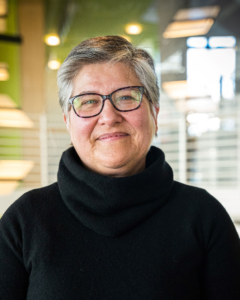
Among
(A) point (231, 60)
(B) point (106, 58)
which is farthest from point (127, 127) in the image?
(A) point (231, 60)

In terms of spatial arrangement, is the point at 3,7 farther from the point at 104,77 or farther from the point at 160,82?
the point at 104,77

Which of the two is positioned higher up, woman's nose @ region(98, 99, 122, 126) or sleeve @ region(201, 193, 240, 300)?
woman's nose @ region(98, 99, 122, 126)

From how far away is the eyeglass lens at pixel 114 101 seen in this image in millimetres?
860

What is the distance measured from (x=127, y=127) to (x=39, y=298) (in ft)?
1.68

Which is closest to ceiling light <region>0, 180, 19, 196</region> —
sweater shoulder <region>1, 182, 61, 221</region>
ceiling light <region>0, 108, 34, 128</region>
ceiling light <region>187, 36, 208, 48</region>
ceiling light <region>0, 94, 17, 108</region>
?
ceiling light <region>0, 108, 34, 128</region>

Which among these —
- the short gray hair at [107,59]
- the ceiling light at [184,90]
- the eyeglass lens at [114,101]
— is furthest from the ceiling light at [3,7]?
the eyeglass lens at [114,101]

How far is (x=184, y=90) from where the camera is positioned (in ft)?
8.98

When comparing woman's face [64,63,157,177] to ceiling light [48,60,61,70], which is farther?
ceiling light [48,60,61,70]

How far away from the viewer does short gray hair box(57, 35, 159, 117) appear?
0.87 m

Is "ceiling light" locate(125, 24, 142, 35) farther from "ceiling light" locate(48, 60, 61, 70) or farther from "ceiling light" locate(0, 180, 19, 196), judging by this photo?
"ceiling light" locate(0, 180, 19, 196)

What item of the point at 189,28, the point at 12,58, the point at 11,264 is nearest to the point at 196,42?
the point at 189,28

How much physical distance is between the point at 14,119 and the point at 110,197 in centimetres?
203

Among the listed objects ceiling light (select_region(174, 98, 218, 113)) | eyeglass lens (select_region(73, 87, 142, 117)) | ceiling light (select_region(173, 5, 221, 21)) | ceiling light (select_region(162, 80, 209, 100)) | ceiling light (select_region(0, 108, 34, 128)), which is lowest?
eyeglass lens (select_region(73, 87, 142, 117))

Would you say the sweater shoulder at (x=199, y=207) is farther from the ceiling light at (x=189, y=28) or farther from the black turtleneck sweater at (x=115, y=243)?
the ceiling light at (x=189, y=28)
